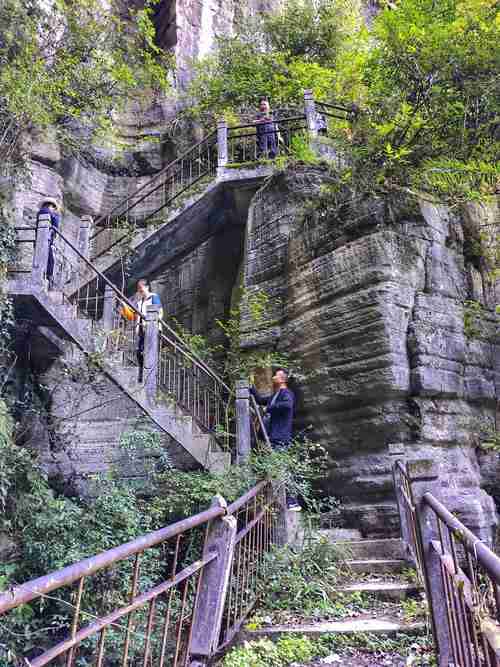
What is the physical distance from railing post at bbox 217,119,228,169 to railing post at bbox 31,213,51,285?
14.0 feet

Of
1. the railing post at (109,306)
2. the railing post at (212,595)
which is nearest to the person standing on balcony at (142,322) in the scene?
the railing post at (109,306)

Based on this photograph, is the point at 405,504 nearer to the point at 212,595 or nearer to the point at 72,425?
the point at 212,595

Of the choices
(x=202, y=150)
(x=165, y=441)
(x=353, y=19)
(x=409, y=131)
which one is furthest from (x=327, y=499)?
(x=353, y=19)

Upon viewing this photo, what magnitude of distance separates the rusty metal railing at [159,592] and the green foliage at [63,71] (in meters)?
7.70

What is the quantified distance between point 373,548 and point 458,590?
13.3 ft

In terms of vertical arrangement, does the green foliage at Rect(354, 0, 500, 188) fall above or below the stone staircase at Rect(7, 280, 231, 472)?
above

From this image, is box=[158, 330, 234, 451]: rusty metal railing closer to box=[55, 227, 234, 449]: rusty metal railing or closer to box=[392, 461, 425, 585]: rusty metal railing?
box=[55, 227, 234, 449]: rusty metal railing

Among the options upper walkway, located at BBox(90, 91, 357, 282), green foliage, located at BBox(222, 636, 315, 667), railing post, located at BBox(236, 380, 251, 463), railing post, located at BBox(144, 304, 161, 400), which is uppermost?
upper walkway, located at BBox(90, 91, 357, 282)

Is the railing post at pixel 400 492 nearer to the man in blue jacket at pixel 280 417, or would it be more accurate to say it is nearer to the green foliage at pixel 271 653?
the man in blue jacket at pixel 280 417

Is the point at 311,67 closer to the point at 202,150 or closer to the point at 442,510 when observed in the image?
the point at 202,150

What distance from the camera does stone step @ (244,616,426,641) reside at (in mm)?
4309

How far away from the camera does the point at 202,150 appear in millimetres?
13602

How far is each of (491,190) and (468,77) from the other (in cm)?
219

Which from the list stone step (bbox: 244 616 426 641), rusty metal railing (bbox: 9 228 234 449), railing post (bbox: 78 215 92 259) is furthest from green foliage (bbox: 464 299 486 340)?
railing post (bbox: 78 215 92 259)
